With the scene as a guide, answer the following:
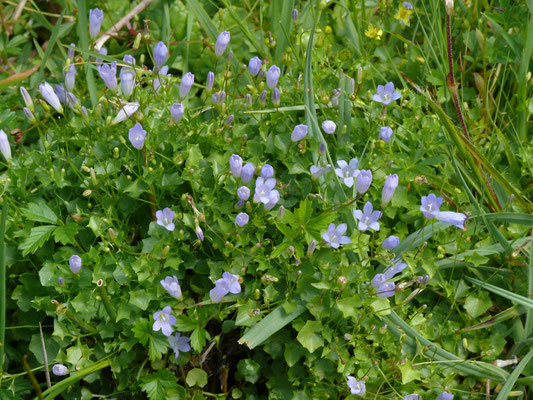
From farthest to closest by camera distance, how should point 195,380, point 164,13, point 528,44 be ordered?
point 164,13
point 528,44
point 195,380

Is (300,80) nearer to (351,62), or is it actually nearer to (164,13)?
(351,62)

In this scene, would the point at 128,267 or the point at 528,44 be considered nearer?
the point at 128,267

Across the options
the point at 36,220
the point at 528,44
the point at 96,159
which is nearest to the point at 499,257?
the point at 528,44

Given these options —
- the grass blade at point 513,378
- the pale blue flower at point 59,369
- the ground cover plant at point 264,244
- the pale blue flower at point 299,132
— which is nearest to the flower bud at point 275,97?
the ground cover plant at point 264,244

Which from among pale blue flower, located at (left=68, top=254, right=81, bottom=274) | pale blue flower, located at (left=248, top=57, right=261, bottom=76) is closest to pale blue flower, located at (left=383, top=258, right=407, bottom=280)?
pale blue flower, located at (left=248, top=57, right=261, bottom=76)

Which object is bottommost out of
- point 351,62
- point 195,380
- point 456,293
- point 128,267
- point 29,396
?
point 29,396

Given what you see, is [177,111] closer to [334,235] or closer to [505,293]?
[334,235]
